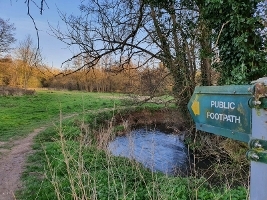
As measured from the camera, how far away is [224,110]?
1.32 metres

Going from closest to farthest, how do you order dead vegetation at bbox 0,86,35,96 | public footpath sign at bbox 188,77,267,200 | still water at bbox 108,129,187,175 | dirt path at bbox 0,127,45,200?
public footpath sign at bbox 188,77,267,200, dirt path at bbox 0,127,45,200, still water at bbox 108,129,187,175, dead vegetation at bbox 0,86,35,96

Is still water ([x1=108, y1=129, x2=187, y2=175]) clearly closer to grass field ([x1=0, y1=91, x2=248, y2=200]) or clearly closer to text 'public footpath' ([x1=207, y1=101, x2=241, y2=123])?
grass field ([x1=0, y1=91, x2=248, y2=200])

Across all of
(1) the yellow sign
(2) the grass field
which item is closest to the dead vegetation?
(2) the grass field

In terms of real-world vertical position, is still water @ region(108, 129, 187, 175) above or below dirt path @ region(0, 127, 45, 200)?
below

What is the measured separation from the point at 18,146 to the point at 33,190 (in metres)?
4.58

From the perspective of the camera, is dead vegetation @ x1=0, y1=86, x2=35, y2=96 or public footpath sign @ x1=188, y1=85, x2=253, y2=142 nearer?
public footpath sign @ x1=188, y1=85, x2=253, y2=142

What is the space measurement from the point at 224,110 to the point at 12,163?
7480 mm

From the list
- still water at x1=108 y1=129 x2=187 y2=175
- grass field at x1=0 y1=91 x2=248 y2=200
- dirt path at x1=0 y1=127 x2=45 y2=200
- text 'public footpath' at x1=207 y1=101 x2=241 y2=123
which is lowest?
still water at x1=108 y1=129 x2=187 y2=175

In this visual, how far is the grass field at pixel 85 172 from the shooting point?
3777mm

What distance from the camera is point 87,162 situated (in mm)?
6988

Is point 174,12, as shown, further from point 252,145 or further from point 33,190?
point 252,145

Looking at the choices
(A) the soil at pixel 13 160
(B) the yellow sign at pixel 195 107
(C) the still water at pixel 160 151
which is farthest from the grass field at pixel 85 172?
(B) the yellow sign at pixel 195 107

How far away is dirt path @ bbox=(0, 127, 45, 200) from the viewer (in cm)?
554

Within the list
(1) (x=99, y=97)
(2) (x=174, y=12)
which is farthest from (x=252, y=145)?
(1) (x=99, y=97)
